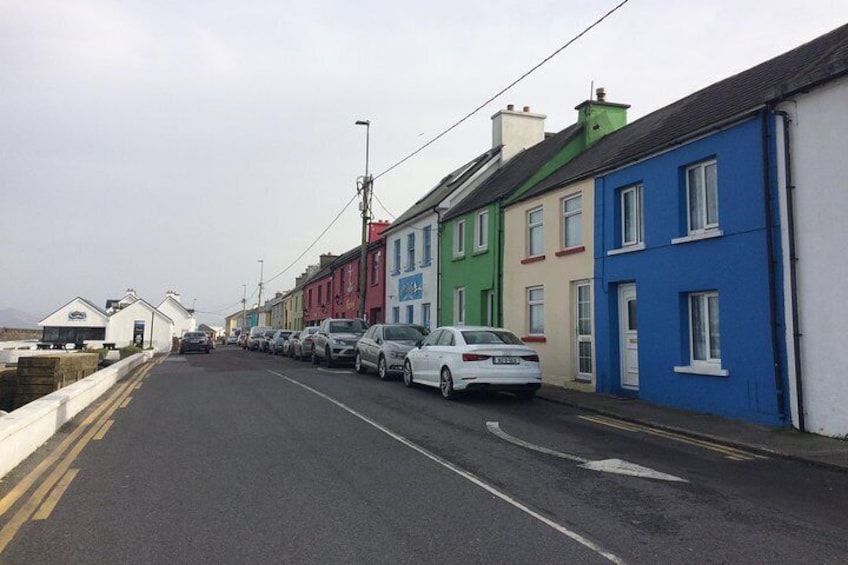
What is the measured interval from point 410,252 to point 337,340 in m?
6.46

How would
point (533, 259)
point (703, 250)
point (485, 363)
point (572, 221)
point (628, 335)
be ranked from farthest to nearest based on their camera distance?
point (533, 259)
point (572, 221)
point (628, 335)
point (485, 363)
point (703, 250)

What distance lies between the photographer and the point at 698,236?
38.9 feet

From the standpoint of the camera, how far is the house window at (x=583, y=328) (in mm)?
15505

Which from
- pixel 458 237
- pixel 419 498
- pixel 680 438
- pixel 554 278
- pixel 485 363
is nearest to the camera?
pixel 419 498

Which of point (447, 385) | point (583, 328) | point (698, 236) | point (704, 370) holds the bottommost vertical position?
point (447, 385)

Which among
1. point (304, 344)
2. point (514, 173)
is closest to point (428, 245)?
point (514, 173)

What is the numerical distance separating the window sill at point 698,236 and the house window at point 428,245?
1398cm

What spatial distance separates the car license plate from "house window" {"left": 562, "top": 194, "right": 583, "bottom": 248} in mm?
4628

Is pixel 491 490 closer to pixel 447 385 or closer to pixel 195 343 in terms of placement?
pixel 447 385

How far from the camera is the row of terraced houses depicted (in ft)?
31.1

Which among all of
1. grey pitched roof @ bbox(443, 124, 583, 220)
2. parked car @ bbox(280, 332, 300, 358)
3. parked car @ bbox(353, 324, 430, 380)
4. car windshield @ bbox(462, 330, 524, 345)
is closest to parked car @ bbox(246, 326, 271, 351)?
parked car @ bbox(280, 332, 300, 358)

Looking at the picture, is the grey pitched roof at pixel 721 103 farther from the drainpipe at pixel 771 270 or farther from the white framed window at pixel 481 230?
the white framed window at pixel 481 230

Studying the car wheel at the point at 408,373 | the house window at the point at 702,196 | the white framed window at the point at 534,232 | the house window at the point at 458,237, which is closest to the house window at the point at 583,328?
the white framed window at the point at 534,232

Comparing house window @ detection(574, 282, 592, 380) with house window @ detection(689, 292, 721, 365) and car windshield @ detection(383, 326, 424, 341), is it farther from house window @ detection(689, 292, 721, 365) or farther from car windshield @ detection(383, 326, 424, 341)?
car windshield @ detection(383, 326, 424, 341)
